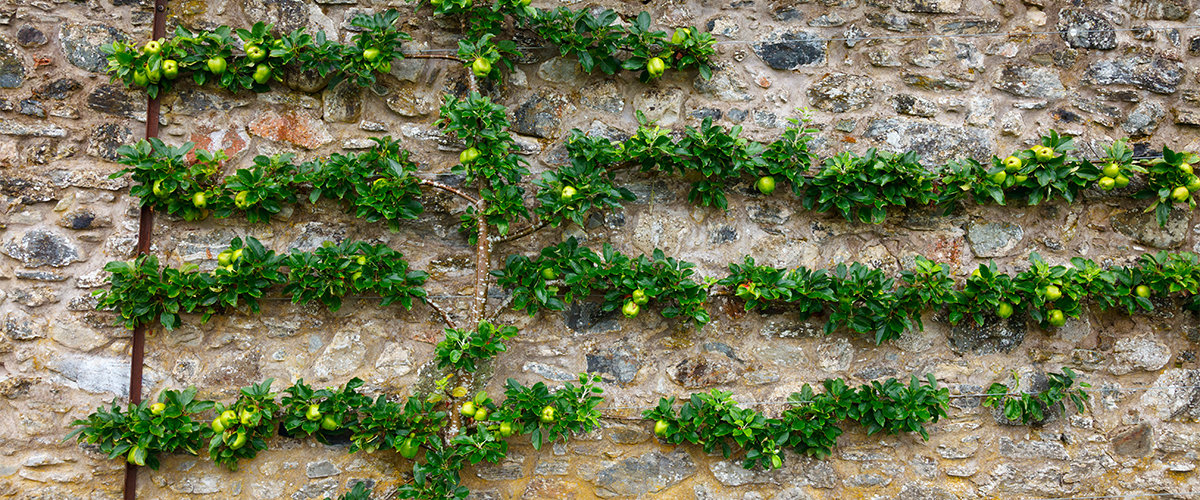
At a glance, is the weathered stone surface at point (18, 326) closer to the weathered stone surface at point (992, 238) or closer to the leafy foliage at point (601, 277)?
the leafy foliage at point (601, 277)

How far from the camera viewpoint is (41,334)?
223cm

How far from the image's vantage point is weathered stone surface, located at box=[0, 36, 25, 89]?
2.21 metres

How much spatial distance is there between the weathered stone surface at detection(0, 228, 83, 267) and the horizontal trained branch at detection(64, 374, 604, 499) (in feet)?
1.56

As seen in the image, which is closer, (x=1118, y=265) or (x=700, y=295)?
(x=700, y=295)

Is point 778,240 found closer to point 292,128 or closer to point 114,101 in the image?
point 292,128

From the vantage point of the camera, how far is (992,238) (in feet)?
7.98

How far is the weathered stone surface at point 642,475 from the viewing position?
238 centimetres

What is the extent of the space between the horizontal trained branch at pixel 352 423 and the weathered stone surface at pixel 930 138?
1.29 meters

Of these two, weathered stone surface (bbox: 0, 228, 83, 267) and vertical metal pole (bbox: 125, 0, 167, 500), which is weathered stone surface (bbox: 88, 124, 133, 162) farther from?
weathered stone surface (bbox: 0, 228, 83, 267)

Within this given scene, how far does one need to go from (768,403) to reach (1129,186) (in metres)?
1.45

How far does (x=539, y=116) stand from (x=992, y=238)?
160 centimetres

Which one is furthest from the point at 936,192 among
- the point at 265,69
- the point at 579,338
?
the point at 265,69

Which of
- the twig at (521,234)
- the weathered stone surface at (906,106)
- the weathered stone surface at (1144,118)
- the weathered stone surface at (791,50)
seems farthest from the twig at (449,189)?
the weathered stone surface at (1144,118)

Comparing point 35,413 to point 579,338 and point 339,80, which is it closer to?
point 339,80
